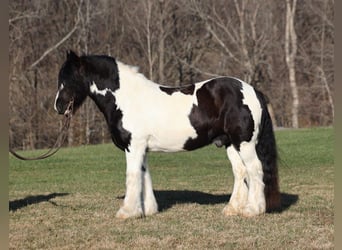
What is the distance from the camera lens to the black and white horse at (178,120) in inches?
282

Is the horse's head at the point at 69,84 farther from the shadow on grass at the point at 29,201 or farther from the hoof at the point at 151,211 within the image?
the shadow on grass at the point at 29,201

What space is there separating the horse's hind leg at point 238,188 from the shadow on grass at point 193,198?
679mm

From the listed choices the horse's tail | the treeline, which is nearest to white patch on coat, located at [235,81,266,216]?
the horse's tail

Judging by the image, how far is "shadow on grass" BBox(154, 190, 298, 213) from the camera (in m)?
8.61

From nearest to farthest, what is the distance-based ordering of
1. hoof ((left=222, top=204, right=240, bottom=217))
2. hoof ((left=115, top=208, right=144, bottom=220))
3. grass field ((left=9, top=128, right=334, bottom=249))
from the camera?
grass field ((left=9, top=128, right=334, bottom=249))
hoof ((left=115, top=208, right=144, bottom=220))
hoof ((left=222, top=204, right=240, bottom=217))

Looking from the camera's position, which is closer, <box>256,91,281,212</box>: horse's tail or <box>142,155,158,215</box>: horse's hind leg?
<box>256,91,281,212</box>: horse's tail

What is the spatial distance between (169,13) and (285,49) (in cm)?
643

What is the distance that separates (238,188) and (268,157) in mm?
569

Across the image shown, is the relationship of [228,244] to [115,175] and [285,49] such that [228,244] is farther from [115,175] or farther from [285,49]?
[285,49]

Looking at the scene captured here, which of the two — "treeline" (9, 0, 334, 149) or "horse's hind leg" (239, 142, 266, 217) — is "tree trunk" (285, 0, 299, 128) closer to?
"treeline" (9, 0, 334, 149)

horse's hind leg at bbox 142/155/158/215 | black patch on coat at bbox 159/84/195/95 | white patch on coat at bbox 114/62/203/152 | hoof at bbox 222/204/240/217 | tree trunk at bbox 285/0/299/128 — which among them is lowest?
hoof at bbox 222/204/240/217

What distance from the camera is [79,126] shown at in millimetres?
27953

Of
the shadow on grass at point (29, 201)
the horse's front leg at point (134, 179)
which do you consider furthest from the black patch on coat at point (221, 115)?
the shadow on grass at point (29, 201)

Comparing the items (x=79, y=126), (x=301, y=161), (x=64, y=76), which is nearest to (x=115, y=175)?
(x=301, y=161)
